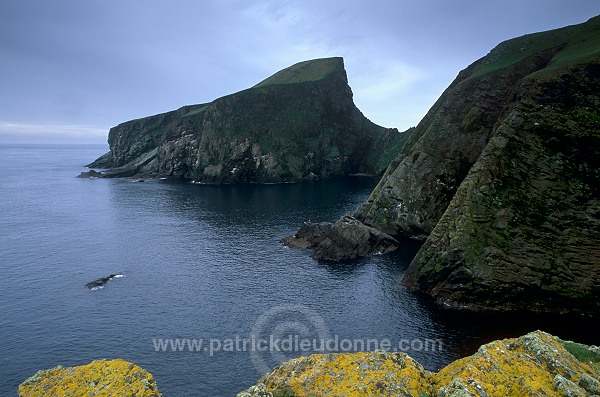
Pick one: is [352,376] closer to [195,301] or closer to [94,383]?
[94,383]

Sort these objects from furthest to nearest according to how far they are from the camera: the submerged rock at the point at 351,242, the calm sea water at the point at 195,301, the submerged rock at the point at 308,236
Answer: the submerged rock at the point at 308,236, the submerged rock at the point at 351,242, the calm sea water at the point at 195,301

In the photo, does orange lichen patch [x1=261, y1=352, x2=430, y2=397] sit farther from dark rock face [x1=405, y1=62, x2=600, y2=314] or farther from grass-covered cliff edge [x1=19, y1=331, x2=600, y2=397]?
dark rock face [x1=405, y1=62, x2=600, y2=314]

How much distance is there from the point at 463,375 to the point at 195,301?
167 feet

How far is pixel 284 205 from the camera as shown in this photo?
135 m

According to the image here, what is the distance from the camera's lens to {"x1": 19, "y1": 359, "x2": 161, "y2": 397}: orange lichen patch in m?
21.1

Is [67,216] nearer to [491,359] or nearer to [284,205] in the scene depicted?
[284,205]

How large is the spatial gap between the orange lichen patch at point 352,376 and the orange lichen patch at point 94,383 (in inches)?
283

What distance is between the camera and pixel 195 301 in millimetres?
62250

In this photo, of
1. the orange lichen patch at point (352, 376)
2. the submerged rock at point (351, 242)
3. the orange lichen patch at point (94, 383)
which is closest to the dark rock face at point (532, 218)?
the submerged rock at point (351, 242)

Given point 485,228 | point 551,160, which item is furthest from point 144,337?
point 551,160

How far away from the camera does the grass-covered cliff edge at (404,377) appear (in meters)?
18.1

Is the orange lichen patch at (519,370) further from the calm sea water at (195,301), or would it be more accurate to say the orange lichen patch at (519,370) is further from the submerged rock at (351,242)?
the submerged rock at (351,242)

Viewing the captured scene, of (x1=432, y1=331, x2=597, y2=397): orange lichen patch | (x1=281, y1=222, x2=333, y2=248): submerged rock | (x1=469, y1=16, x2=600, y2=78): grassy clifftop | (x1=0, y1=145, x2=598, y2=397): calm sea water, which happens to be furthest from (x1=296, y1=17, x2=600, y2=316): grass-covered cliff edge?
(x1=432, y1=331, x2=597, y2=397): orange lichen patch

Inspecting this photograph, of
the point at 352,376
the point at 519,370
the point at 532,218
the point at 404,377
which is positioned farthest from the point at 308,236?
the point at 519,370
